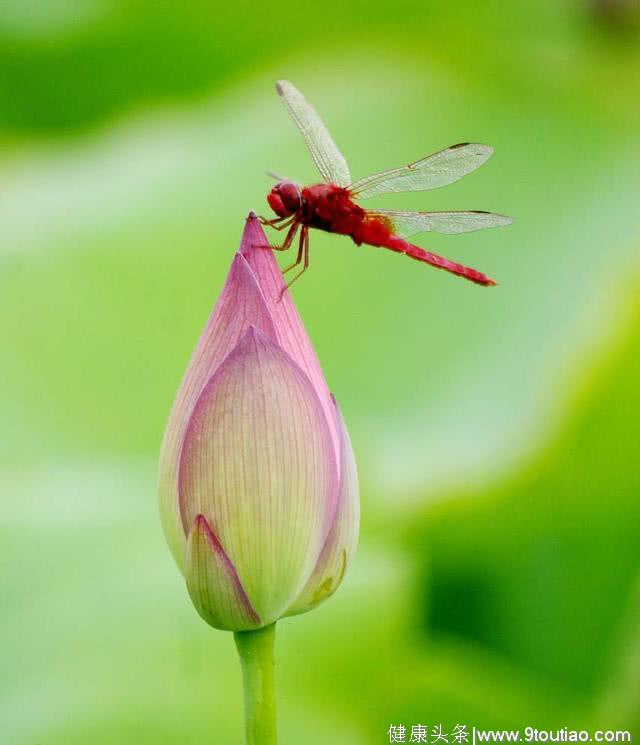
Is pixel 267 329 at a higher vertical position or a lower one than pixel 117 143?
lower

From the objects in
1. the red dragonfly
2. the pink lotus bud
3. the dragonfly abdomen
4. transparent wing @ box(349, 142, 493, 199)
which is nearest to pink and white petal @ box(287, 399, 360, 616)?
the pink lotus bud

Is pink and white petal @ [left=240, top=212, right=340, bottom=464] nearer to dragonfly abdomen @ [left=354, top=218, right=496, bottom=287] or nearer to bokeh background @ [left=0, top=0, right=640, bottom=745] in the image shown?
dragonfly abdomen @ [left=354, top=218, right=496, bottom=287]

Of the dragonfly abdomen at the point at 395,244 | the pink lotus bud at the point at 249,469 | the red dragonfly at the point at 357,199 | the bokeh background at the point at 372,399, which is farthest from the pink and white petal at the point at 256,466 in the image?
the bokeh background at the point at 372,399

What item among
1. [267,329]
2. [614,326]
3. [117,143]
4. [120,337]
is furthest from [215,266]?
[267,329]

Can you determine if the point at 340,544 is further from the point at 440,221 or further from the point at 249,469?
the point at 440,221

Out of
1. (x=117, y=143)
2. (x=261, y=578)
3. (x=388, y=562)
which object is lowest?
(x=388, y=562)

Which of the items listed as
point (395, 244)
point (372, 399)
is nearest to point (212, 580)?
point (395, 244)

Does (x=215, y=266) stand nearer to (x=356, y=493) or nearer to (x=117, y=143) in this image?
(x=117, y=143)
